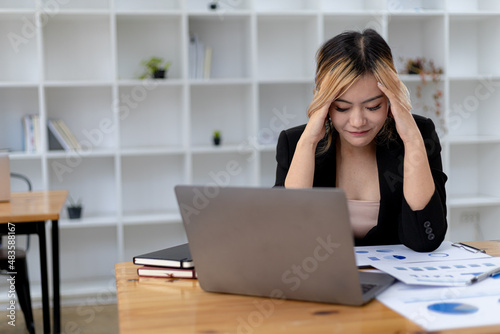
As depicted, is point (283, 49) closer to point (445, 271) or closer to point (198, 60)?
point (198, 60)

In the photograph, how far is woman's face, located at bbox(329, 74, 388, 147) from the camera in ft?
5.30

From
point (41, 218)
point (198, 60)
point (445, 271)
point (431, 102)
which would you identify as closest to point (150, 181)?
point (198, 60)

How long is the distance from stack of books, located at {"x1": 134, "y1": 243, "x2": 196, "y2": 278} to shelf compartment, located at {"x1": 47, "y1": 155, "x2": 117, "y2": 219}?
256 centimetres

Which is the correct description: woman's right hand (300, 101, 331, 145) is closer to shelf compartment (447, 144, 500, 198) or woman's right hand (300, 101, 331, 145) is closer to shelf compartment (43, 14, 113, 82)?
shelf compartment (43, 14, 113, 82)

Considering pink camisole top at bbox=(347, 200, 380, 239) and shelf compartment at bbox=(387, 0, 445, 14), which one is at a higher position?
shelf compartment at bbox=(387, 0, 445, 14)


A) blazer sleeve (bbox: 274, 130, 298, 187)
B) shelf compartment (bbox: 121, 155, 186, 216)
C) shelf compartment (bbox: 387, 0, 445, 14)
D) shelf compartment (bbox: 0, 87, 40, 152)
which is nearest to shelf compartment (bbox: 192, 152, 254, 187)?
shelf compartment (bbox: 121, 155, 186, 216)

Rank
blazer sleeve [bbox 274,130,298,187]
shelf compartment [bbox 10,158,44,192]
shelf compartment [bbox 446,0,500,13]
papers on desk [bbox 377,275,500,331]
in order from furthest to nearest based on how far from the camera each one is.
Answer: shelf compartment [bbox 446,0,500,13] → shelf compartment [bbox 10,158,44,192] → blazer sleeve [bbox 274,130,298,187] → papers on desk [bbox 377,275,500,331]

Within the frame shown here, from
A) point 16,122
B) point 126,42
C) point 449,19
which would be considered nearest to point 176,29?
point 126,42

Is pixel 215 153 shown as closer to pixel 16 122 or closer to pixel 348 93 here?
pixel 16 122

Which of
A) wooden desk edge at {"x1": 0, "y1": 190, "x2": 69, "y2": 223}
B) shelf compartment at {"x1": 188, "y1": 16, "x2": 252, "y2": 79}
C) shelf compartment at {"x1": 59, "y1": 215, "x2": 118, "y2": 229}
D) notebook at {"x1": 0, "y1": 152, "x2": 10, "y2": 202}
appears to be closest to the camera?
wooden desk edge at {"x1": 0, "y1": 190, "x2": 69, "y2": 223}

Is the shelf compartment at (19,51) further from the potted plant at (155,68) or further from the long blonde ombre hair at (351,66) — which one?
the long blonde ombre hair at (351,66)

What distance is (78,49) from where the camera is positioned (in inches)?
151

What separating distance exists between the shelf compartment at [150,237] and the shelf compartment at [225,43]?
1.06m

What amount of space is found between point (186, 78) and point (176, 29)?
17.6 inches
